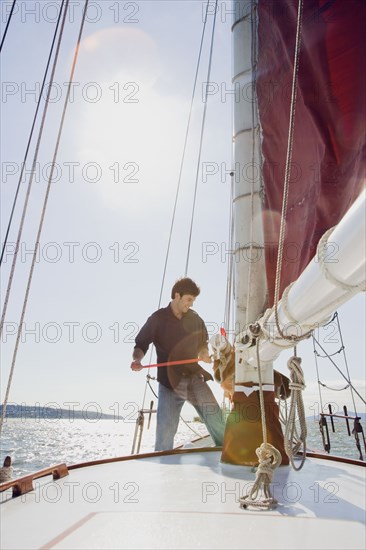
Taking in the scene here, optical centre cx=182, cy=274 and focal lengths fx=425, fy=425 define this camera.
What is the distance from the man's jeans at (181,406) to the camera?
4.09 m

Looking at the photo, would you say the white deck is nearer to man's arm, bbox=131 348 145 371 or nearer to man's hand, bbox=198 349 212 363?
man's arm, bbox=131 348 145 371

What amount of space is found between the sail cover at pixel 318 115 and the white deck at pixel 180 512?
3.67ft

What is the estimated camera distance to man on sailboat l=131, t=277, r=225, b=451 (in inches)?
163

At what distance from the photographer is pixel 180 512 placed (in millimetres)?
1712

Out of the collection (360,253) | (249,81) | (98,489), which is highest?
(249,81)

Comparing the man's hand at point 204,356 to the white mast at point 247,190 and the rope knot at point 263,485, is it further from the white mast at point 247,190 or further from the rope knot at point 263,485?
the rope knot at point 263,485

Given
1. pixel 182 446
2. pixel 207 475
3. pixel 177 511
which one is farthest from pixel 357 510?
pixel 182 446

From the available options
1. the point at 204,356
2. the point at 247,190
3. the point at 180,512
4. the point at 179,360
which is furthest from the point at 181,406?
the point at 180,512

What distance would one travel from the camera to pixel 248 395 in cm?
314

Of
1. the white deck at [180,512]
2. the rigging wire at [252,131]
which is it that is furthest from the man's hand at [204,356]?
the white deck at [180,512]

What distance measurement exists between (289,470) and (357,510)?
1.06 meters

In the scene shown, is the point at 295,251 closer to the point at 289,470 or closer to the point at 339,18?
the point at 339,18

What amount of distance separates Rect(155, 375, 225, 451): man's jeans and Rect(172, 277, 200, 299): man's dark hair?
2.86 ft

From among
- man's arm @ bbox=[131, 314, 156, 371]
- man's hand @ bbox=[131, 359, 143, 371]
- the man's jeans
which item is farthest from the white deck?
man's arm @ bbox=[131, 314, 156, 371]
